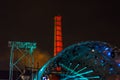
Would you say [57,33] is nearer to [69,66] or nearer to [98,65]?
[69,66]

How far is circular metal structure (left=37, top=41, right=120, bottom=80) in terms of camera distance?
23031 mm

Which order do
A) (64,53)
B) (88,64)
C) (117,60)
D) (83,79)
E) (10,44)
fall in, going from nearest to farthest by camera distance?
(117,60) < (64,53) < (88,64) < (83,79) < (10,44)

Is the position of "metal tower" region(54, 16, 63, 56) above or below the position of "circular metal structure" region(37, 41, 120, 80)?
above

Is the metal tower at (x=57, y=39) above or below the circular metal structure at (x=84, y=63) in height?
above

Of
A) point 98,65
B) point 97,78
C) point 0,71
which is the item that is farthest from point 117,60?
point 0,71

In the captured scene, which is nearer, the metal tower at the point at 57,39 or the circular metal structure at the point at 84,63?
the circular metal structure at the point at 84,63

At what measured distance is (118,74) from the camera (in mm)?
25859

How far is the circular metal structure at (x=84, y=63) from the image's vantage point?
75.6 feet

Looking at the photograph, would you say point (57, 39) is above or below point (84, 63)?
above

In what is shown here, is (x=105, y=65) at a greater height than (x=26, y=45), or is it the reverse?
(x=26, y=45)

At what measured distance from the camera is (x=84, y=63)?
30.1m

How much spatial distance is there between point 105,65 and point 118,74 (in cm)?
162

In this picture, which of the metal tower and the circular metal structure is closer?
the circular metal structure

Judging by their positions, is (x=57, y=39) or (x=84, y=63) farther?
(x=57, y=39)
